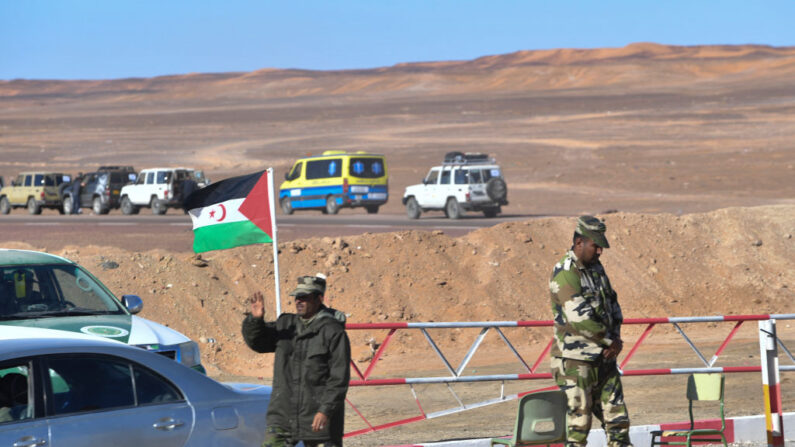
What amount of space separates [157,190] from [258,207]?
28.9 m

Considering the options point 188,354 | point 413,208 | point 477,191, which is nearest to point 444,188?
point 477,191

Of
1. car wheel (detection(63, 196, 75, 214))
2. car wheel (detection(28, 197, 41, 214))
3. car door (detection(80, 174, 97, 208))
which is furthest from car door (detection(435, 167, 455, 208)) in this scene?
car wheel (detection(28, 197, 41, 214))

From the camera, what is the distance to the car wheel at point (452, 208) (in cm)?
3465

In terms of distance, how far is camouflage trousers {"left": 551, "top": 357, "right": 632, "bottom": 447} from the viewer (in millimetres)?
7328

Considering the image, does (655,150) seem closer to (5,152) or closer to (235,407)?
(5,152)

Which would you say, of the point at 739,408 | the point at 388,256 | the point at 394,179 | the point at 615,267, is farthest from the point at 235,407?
the point at 394,179

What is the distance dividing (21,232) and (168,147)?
56412 mm

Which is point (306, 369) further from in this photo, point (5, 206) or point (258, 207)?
point (5, 206)

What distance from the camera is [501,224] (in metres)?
22.6

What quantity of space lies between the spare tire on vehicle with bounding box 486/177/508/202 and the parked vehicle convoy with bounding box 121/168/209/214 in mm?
9942

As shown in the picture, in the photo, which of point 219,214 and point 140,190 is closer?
point 219,214

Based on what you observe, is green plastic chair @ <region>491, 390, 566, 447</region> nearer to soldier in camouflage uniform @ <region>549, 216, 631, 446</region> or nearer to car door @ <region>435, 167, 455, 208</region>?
soldier in camouflage uniform @ <region>549, 216, 631, 446</region>

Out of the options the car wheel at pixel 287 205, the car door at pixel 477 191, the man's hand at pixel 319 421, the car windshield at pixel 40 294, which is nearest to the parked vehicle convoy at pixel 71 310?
the car windshield at pixel 40 294

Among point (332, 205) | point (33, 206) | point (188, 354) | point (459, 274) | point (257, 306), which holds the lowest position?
point (459, 274)
